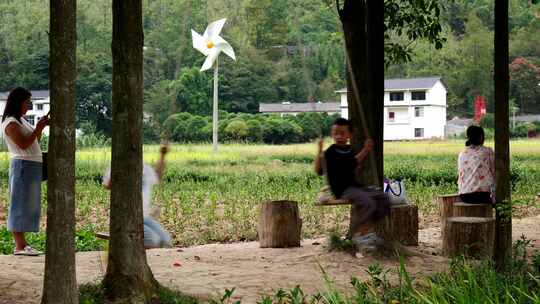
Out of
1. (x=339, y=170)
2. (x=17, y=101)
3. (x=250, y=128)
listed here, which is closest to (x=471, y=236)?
(x=339, y=170)

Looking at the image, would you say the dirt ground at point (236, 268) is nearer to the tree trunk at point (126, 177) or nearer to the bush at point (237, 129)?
the tree trunk at point (126, 177)

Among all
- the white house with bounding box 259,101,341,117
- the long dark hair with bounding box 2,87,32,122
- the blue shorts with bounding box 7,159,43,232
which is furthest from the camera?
the white house with bounding box 259,101,341,117

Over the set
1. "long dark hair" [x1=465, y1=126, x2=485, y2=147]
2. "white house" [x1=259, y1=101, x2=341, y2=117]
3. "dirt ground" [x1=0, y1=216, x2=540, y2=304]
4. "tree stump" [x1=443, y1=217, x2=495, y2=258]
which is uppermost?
"white house" [x1=259, y1=101, x2=341, y2=117]

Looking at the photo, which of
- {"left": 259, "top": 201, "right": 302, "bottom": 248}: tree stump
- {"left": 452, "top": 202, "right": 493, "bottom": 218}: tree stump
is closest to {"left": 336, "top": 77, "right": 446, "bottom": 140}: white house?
{"left": 452, "top": 202, "right": 493, "bottom": 218}: tree stump

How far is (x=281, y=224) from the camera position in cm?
1016

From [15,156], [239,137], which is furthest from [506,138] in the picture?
[239,137]

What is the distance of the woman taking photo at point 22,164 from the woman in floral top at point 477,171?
4.63m

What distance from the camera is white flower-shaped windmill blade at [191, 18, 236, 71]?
3991 cm

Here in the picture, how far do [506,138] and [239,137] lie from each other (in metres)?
36.3

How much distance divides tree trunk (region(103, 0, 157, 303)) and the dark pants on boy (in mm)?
2551

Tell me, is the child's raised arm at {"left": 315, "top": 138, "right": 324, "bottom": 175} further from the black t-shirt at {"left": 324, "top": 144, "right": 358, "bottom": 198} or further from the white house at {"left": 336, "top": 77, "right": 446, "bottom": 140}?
the white house at {"left": 336, "top": 77, "right": 446, "bottom": 140}

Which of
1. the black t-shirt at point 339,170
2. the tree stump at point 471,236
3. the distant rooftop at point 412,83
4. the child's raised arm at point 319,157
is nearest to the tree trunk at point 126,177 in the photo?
the child's raised arm at point 319,157

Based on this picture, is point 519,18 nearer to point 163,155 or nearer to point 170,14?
point 170,14

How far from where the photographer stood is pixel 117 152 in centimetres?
656
